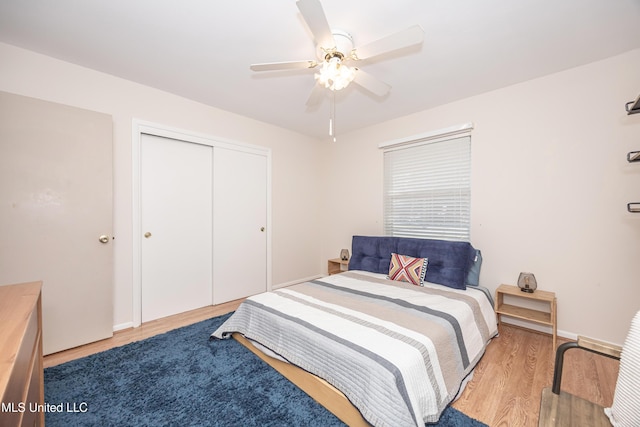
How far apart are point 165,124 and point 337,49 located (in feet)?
6.61

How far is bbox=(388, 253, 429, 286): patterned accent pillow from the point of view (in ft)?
8.59

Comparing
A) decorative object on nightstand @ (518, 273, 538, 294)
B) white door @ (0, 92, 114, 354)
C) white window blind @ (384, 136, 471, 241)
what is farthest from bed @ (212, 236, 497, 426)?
white door @ (0, 92, 114, 354)

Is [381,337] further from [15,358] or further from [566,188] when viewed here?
[566,188]

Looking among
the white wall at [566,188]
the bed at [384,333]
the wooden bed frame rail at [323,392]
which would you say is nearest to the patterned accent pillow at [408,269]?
the bed at [384,333]

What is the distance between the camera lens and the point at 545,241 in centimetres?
242

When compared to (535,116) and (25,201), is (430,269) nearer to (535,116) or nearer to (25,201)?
(535,116)

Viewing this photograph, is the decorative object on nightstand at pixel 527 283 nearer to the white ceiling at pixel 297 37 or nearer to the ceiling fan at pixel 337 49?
the white ceiling at pixel 297 37

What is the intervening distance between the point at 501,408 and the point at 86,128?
3610 millimetres

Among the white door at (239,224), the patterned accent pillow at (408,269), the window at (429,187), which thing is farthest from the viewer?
the white door at (239,224)

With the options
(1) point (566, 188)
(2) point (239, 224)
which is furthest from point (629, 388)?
(2) point (239, 224)

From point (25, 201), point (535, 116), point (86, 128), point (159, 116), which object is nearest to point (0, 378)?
point (25, 201)

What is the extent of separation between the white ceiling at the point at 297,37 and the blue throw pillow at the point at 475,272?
1.71 metres

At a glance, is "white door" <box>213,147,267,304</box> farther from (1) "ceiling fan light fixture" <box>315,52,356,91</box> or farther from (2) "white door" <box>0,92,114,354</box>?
(1) "ceiling fan light fixture" <box>315,52,356,91</box>

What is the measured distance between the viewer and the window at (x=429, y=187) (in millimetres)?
2930
